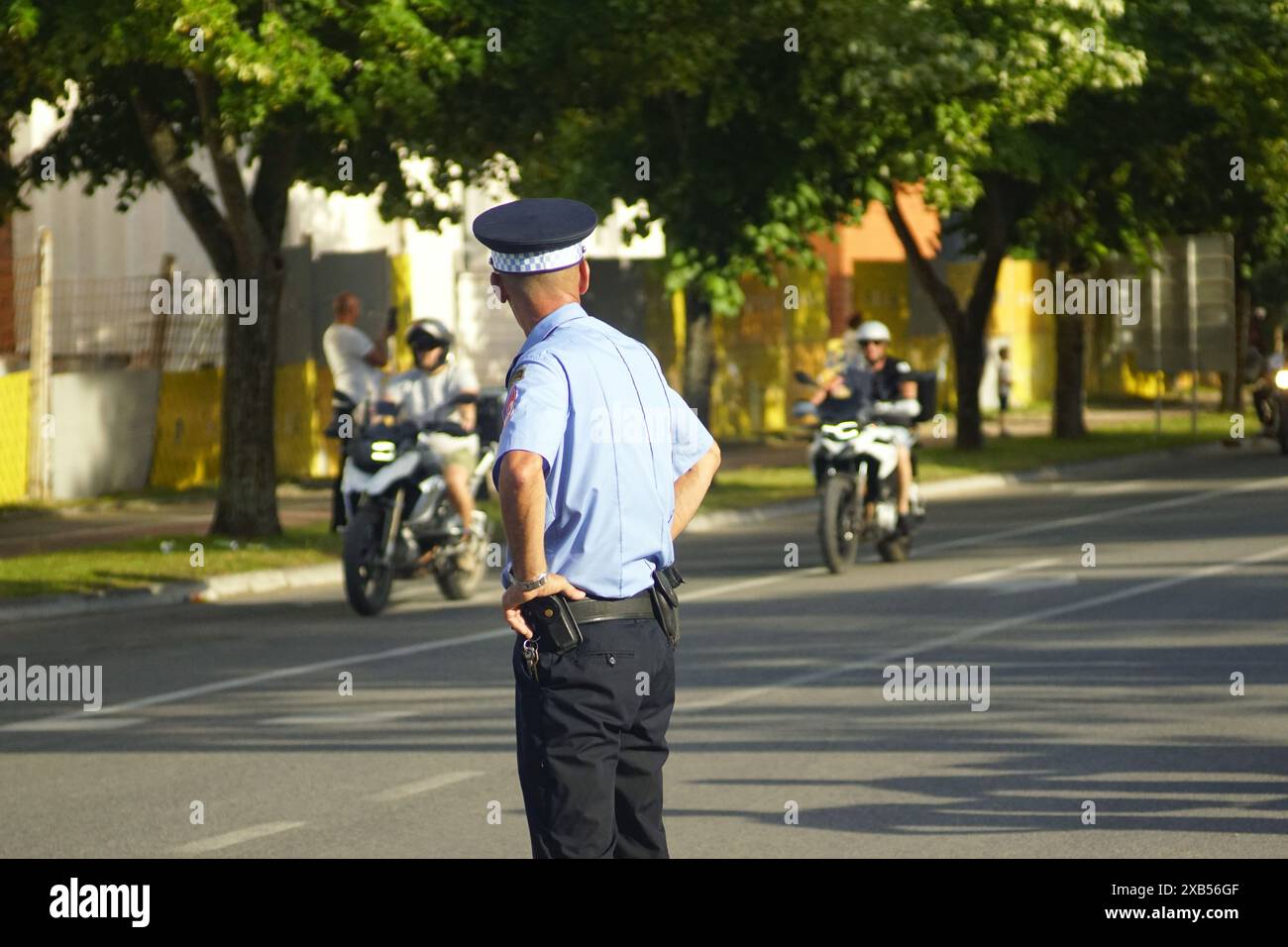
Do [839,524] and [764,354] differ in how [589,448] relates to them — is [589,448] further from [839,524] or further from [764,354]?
[764,354]

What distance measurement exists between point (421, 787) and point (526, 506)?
149 inches

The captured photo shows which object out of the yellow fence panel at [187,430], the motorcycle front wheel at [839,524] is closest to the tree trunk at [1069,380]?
the yellow fence panel at [187,430]

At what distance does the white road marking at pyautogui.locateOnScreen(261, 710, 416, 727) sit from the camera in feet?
33.9

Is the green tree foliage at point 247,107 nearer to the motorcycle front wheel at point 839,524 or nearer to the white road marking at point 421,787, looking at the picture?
the motorcycle front wheel at point 839,524

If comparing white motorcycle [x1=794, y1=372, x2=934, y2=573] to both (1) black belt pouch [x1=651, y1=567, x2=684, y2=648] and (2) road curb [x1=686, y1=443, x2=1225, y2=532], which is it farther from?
(1) black belt pouch [x1=651, y1=567, x2=684, y2=648]

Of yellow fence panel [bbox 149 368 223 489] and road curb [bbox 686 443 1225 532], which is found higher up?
yellow fence panel [bbox 149 368 223 489]

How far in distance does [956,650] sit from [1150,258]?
20117 mm

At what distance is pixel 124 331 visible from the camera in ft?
86.9

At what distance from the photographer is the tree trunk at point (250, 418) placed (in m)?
18.8

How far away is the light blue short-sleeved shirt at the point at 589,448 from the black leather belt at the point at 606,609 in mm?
21

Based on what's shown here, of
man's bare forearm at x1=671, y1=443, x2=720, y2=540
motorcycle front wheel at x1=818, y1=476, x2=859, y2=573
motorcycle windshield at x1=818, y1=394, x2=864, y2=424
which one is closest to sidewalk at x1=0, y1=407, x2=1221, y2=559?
motorcycle windshield at x1=818, y1=394, x2=864, y2=424

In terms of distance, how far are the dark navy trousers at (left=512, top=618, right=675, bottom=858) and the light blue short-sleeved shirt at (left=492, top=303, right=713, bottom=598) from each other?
153mm

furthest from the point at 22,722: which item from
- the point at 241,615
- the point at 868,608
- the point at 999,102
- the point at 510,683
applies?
the point at 999,102
